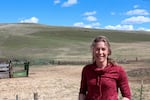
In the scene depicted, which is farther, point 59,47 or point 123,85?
point 59,47

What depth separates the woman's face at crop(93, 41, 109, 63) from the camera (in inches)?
183

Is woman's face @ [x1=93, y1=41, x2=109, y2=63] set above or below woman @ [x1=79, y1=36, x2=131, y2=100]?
above

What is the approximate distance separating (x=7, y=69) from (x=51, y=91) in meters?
9.95

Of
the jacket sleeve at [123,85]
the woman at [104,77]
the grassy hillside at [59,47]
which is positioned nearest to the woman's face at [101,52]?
the woman at [104,77]

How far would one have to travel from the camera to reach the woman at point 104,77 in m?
4.61

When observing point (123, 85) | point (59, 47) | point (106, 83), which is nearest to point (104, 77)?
point (106, 83)

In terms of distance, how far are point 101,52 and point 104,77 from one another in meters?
0.26

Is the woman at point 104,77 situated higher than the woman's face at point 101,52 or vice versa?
the woman's face at point 101,52

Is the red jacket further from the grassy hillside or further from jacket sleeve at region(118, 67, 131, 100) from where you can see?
the grassy hillside

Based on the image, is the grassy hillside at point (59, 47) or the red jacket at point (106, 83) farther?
the grassy hillside at point (59, 47)

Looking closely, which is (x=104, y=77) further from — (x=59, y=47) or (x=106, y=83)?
(x=59, y=47)

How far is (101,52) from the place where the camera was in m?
4.64

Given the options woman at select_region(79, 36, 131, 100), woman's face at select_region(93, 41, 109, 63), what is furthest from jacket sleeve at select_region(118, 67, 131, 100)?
woman's face at select_region(93, 41, 109, 63)

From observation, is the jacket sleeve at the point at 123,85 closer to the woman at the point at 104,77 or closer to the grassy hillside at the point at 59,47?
the woman at the point at 104,77
